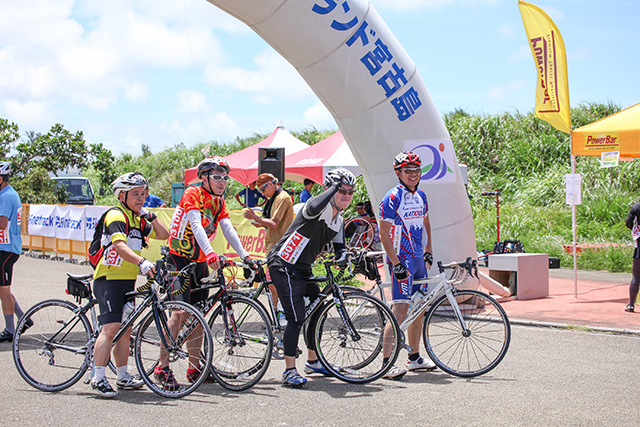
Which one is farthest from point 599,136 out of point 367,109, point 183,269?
point 183,269

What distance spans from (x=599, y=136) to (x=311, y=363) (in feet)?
22.8

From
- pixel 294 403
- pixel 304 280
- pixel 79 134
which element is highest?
pixel 79 134

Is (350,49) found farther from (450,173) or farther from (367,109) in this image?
(450,173)

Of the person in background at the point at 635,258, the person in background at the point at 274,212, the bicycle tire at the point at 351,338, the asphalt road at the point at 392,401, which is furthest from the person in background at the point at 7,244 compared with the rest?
the person in background at the point at 635,258

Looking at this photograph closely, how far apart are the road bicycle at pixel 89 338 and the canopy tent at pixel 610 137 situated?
740 centimetres

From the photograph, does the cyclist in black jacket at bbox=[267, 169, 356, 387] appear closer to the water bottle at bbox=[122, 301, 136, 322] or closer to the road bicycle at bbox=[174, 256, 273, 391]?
the road bicycle at bbox=[174, 256, 273, 391]

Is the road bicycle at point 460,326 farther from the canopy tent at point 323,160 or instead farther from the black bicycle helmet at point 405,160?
the canopy tent at point 323,160

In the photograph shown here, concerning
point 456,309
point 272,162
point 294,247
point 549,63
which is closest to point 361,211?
point 272,162

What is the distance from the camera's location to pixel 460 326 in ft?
20.8

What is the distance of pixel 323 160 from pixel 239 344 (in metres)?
13.5

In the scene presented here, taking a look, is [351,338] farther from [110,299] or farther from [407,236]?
[110,299]

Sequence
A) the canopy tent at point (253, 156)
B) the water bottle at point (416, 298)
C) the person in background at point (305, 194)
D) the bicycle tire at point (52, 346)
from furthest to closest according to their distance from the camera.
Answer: the canopy tent at point (253, 156)
the person in background at point (305, 194)
the water bottle at point (416, 298)
the bicycle tire at point (52, 346)

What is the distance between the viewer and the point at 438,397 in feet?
18.4

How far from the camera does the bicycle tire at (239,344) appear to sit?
19.4 ft
